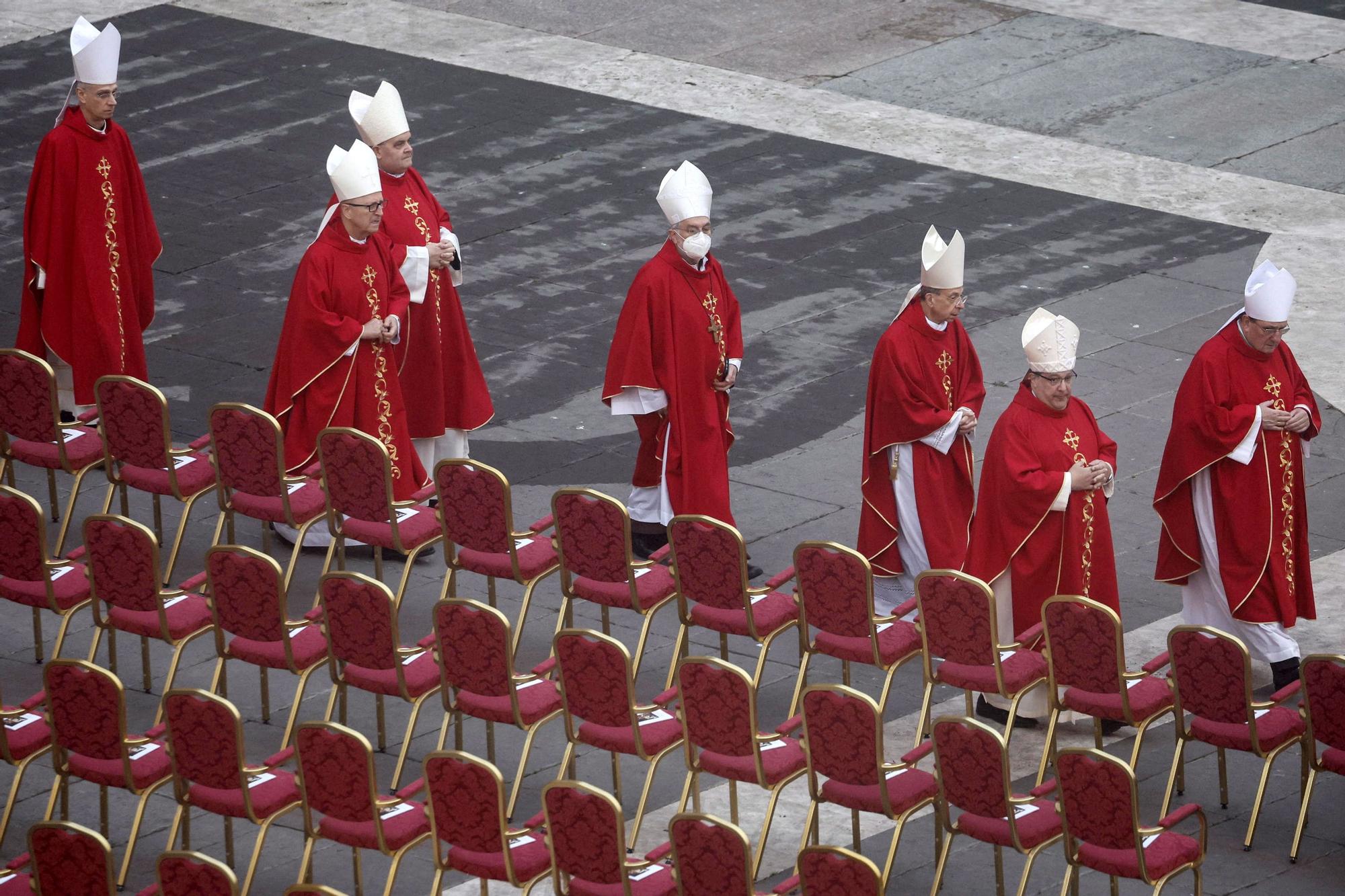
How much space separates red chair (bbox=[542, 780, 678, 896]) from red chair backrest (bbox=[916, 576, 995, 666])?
1.72m

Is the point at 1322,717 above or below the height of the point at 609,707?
below

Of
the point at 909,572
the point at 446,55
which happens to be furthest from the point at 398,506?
the point at 446,55

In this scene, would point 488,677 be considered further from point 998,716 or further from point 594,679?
point 998,716

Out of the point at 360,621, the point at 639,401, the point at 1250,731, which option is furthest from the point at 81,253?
the point at 1250,731

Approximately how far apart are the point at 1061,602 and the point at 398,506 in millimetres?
3111

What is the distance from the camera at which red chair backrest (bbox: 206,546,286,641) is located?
27.4 ft

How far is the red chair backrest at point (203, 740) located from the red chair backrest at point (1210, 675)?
3258mm

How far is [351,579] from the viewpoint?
8164 mm

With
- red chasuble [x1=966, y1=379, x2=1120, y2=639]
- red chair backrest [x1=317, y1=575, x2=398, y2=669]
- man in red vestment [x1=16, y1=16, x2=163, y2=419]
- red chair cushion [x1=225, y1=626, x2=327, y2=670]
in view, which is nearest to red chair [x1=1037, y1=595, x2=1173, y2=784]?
red chasuble [x1=966, y1=379, x2=1120, y2=639]

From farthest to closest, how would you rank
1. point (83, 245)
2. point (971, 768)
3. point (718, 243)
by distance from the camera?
point (718, 243), point (83, 245), point (971, 768)

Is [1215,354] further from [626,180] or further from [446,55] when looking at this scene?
[446,55]

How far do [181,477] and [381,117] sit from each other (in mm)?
2116

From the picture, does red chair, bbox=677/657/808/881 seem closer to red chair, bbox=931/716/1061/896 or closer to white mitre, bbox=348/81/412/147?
red chair, bbox=931/716/1061/896

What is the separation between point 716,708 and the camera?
7676mm
